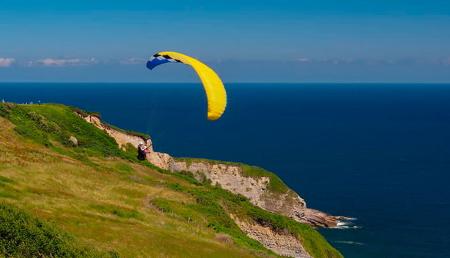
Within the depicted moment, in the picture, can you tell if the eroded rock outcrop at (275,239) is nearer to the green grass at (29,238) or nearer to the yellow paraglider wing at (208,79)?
the yellow paraglider wing at (208,79)

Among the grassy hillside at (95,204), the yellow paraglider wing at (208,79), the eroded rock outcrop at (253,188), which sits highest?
the yellow paraglider wing at (208,79)

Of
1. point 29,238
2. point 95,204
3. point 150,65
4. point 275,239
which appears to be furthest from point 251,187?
point 29,238

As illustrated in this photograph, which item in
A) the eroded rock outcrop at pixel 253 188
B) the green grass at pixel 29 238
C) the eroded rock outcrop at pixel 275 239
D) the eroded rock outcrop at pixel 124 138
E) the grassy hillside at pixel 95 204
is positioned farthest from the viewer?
the eroded rock outcrop at pixel 253 188

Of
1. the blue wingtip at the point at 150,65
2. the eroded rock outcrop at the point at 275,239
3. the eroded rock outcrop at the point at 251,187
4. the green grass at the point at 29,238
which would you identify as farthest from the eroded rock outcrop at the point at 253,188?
the green grass at the point at 29,238

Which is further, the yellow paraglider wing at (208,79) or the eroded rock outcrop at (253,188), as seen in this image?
the eroded rock outcrop at (253,188)

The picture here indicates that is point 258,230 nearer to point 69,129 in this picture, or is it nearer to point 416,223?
point 69,129

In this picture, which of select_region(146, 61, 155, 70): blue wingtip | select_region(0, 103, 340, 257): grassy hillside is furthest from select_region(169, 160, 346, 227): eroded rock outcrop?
select_region(146, 61, 155, 70): blue wingtip

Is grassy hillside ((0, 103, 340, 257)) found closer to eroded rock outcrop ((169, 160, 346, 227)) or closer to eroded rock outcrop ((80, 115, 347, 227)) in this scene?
eroded rock outcrop ((80, 115, 347, 227))
